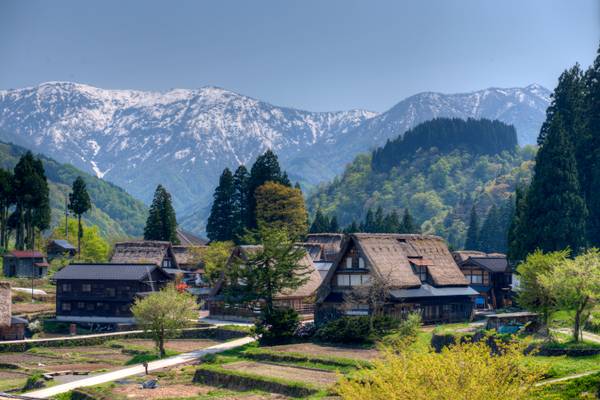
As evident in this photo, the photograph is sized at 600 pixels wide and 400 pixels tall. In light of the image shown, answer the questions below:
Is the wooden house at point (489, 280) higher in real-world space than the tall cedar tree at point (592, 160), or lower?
lower

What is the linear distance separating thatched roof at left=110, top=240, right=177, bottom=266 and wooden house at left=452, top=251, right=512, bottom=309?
121ft

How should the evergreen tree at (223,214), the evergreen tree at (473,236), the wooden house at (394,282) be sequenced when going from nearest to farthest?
the wooden house at (394,282) → the evergreen tree at (223,214) → the evergreen tree at (473,236)

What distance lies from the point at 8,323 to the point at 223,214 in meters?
44.7

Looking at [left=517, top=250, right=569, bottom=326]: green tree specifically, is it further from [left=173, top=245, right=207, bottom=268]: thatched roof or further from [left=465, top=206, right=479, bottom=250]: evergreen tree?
[left=465, top=206, right=479, bottom=250]: evergreen tree

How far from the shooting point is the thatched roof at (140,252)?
9375 cm

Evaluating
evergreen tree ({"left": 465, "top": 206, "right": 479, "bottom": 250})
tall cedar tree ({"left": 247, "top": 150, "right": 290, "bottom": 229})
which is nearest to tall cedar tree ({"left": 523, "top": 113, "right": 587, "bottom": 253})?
tall cedar tree ({"left": 247, "top": 150, "right": 290, "bottom": 229})

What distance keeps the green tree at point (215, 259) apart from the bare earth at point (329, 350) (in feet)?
116

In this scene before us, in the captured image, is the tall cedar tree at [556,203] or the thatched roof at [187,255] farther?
the thatched roof at [187,255]

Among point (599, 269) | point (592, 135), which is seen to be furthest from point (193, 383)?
point (592, 135)

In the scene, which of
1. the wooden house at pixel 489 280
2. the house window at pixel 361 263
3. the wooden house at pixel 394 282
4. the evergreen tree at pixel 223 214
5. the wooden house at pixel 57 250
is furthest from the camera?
the wooden house at pixel 57 250

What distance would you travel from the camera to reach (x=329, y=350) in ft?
167

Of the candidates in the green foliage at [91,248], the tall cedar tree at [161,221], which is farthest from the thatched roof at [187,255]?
the green foliage at [91,248]

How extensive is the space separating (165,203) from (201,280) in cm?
1310

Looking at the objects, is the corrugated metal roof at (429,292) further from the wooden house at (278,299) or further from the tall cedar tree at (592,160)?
the tall cedar tree at (592,160)
